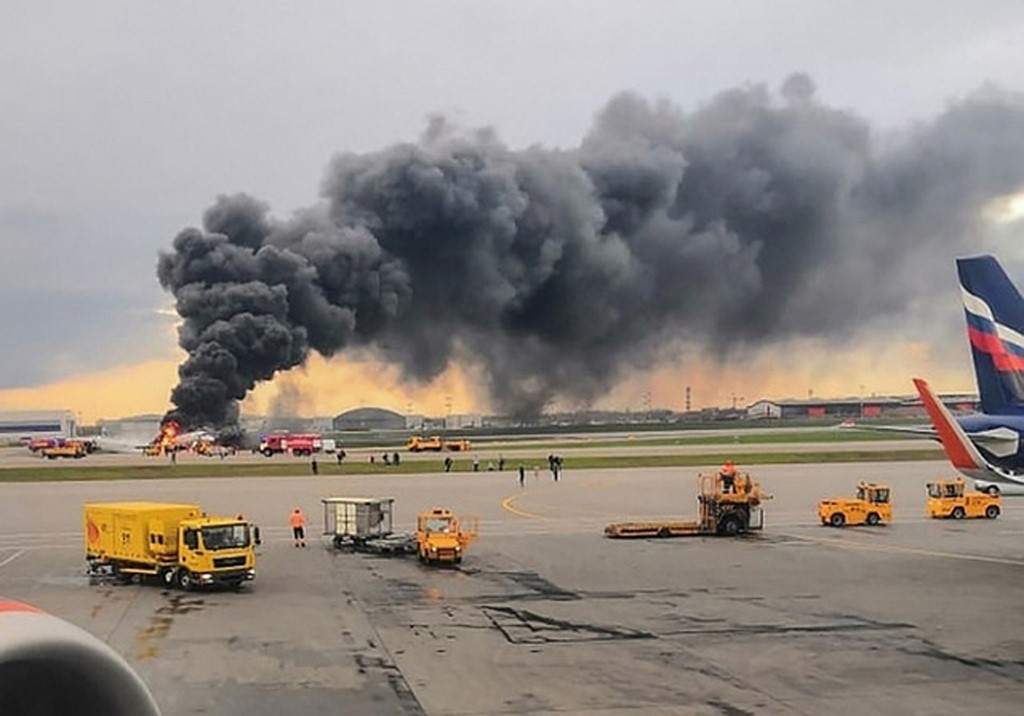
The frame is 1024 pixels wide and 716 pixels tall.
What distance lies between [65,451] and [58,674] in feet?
370

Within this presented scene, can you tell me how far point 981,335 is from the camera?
31188mm

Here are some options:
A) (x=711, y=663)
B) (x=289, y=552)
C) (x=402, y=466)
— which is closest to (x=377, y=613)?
(x=711, y=663)

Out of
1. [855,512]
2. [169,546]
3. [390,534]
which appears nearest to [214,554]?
[169,546]

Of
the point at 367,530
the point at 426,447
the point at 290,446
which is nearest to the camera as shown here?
the point at 367,530

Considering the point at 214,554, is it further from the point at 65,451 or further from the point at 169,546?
the point at 65,451

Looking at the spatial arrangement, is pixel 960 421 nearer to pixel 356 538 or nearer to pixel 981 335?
pixel 981 335

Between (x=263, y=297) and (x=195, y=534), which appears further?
(x=263, y=297)

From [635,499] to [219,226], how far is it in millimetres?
63276

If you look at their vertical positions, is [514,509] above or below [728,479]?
below

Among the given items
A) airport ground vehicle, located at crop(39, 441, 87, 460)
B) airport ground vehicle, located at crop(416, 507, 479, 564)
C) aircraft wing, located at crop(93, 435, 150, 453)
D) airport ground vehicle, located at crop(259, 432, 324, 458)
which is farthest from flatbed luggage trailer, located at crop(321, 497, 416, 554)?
aircraft wing, located at crop(93, 435, 150, 453)

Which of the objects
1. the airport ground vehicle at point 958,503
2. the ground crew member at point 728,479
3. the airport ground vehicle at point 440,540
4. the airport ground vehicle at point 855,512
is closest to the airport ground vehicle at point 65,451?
the ground crew member at point 728,479

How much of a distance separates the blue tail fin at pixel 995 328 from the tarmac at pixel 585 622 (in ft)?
17.0

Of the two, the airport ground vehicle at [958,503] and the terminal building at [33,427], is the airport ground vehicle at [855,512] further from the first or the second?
the terminal building at [33,427]

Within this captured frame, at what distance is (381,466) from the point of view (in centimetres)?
8781
